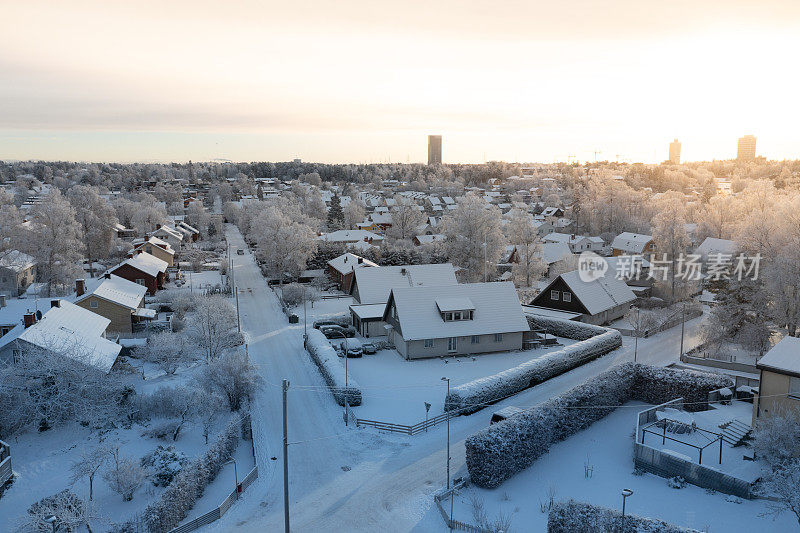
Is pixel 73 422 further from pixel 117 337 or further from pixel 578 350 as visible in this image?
pixel 578 350

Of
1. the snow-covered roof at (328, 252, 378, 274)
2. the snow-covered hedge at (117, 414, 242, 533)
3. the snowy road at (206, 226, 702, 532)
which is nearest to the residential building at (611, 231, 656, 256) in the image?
the snow-covered roof at (328, 252, 378, 274)

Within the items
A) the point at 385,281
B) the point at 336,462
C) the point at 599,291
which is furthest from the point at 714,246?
the point at 336,462

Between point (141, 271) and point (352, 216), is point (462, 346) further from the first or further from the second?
point (352, 216)

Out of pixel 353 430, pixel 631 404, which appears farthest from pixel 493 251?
pixel 353 430

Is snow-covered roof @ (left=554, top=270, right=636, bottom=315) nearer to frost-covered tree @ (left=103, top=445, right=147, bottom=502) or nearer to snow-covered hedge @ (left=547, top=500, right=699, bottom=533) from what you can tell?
snow-covered hedge @ (left=547, top=500, right=699, bottom=533)

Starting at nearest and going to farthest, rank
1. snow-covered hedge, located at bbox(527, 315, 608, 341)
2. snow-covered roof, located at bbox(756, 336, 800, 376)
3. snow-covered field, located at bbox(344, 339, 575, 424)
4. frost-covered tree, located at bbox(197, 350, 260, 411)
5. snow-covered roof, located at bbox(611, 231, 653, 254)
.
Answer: snow-covered roof, located at bbox(756, 336, 800, 376), frost-covered tree, located at bbox(197, 350, 260, 411), snow-covered field, located at bbox(344, 339, 575, 424), snow-covered hedge, located at bbox(527, 315, 608, 341), snow-covered roof, located at bbox(611, 231, 653, 254)

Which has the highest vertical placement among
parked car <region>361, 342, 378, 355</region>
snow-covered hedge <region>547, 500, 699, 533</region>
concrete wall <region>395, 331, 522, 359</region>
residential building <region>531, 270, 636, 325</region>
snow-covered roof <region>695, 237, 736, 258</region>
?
snow-covered roof <region>695, 237, 736, 258</region>
